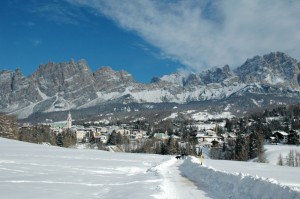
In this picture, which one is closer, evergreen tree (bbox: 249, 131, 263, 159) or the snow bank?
the snow bank

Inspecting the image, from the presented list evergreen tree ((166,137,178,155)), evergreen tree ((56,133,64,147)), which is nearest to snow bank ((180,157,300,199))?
evergreen tree ((166,137,178,155))

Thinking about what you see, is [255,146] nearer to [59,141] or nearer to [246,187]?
[59,141]

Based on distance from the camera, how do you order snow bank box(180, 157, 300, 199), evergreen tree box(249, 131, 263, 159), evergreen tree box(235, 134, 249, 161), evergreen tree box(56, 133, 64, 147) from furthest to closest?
evergreen tree box(56, 133, 64, 147) → evergreen tree box(249, 131, 263, 159) → evergreen tree box(235, 134, 249, 161) → snow bank box(180, 157, 300, 199)

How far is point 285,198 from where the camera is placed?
1775cm

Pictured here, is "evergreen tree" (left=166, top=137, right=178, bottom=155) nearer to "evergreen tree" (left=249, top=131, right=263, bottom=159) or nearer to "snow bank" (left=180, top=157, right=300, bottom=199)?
"evergreen tree" (left=249, top=131, right=263, bottom=159)

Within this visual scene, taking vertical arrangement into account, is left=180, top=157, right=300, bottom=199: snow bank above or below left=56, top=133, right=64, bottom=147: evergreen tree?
below

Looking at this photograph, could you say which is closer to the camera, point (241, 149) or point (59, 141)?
point (241, 149)

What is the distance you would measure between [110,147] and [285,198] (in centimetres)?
18473

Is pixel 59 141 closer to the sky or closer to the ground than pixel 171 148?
closer to the sky

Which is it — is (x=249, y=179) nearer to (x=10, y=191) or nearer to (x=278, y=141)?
(x=10, y=191)

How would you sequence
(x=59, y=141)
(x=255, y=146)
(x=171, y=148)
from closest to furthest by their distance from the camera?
(x=255, y=146) → (x=171, y=148) → (x=59, y=141)

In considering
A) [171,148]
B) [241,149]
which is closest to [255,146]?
[241,149]

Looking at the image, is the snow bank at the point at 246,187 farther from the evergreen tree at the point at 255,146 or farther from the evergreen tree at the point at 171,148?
the evergreen tree at the point at 171,148

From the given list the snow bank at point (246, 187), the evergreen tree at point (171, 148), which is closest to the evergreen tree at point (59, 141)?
the evergreen tree at point (171, 148)
